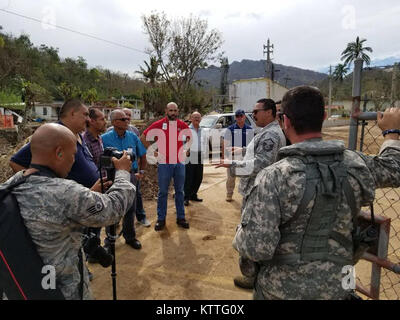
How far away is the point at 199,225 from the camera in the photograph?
4320mm

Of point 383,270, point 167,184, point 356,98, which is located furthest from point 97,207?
point 383,270

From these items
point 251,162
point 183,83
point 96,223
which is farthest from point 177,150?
→ point 183,83

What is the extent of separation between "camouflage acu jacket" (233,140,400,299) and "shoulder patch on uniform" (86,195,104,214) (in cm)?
75

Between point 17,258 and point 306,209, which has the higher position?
point 306,209

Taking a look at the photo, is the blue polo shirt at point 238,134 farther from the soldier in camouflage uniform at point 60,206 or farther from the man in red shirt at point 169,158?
the soldier in camouflage uniform at point 60,206

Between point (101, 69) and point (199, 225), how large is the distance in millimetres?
70071

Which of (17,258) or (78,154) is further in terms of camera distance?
(78,154)

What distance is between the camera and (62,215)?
1.37 metres

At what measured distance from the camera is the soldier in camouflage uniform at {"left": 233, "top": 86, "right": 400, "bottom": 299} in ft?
4.19

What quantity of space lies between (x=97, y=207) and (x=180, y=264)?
6.78 ft

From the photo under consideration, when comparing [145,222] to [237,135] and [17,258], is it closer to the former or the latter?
[237,135]

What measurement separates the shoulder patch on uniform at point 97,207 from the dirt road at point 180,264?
1592mm

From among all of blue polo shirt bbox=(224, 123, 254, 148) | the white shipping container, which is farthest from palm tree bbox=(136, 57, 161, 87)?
blue polo shirt bbox=(224, 123, 254, 148)
